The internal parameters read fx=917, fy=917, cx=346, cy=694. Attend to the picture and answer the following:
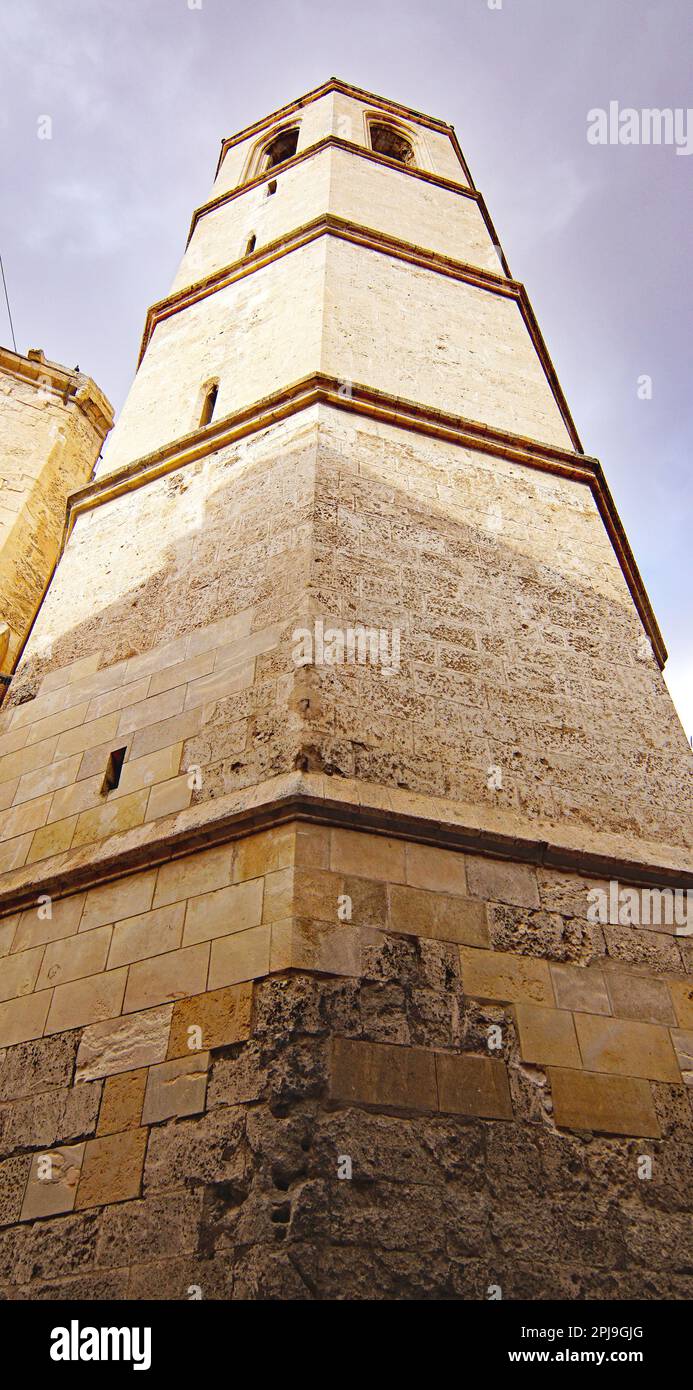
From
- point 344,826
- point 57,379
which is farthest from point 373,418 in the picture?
point 57,379

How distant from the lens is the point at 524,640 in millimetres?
5223

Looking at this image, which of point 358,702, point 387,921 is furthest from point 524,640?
point 387,921

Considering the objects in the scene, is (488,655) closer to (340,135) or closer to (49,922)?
(49,922)

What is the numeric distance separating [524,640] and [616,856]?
1.53 m

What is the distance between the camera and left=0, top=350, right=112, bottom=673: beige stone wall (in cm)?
832

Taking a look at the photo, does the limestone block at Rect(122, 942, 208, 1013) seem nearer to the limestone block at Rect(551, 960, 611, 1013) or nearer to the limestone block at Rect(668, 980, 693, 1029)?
the limestone block at Rect(551, 960, 611, 1013)

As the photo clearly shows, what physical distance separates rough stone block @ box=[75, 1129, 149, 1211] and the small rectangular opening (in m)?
1.74

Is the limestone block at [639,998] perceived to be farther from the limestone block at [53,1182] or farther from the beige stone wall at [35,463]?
the beige stone wall at [35,463]

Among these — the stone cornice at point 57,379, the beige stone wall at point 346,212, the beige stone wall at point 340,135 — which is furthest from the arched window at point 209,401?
the beige stone wall at point 340,135

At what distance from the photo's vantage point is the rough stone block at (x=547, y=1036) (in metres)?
3.46

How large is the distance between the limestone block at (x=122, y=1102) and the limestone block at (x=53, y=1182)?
14cm

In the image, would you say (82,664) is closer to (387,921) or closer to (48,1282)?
(387,921)

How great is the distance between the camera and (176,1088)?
3.26 m
